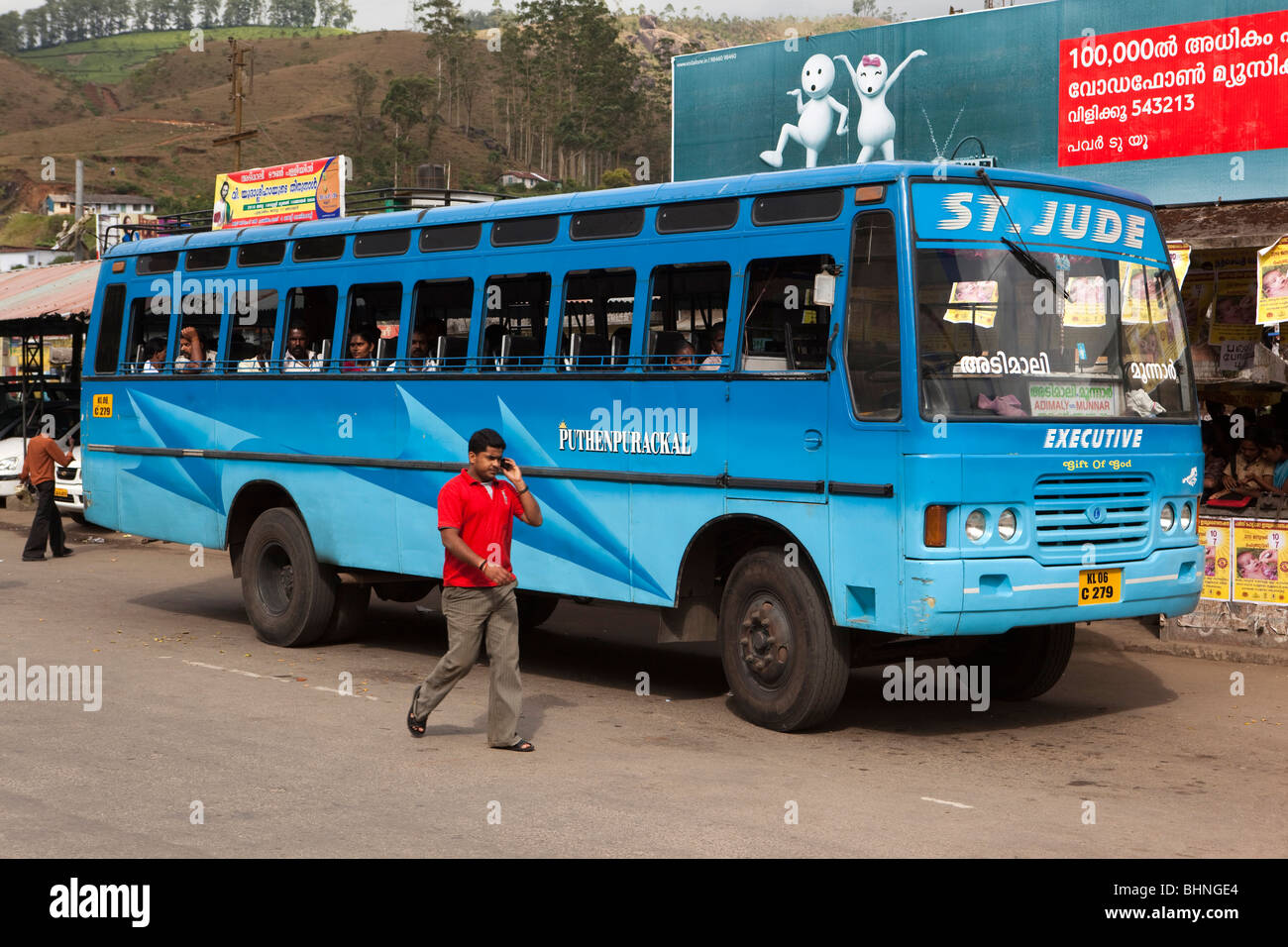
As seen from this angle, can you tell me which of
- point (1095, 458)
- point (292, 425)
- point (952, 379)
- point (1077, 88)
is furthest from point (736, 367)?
point (1077, 88)

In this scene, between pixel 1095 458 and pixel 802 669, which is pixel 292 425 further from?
pixel 1095 458

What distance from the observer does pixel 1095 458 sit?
337 inches

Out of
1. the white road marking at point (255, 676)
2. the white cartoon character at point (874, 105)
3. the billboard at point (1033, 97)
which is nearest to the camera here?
the white road marking at point (255, 676)

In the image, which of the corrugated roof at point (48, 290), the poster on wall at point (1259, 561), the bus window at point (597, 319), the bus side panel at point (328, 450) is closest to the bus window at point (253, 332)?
the bus side panel at point (328, 450)

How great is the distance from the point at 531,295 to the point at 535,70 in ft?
346

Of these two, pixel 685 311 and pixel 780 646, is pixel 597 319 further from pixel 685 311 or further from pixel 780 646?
pixel 780 646

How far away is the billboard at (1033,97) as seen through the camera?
14.4 m

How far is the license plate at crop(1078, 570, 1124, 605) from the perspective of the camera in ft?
27.9

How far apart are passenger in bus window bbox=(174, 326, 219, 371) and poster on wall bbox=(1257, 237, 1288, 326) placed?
866 cm

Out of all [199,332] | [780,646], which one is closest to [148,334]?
[199,332]

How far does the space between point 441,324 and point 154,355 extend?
3923 mm

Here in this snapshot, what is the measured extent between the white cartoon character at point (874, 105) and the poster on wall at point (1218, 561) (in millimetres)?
6472

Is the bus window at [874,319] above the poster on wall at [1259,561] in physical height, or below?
above

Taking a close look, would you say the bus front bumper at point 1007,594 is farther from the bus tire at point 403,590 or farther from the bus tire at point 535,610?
the bus tire at point 403,590
